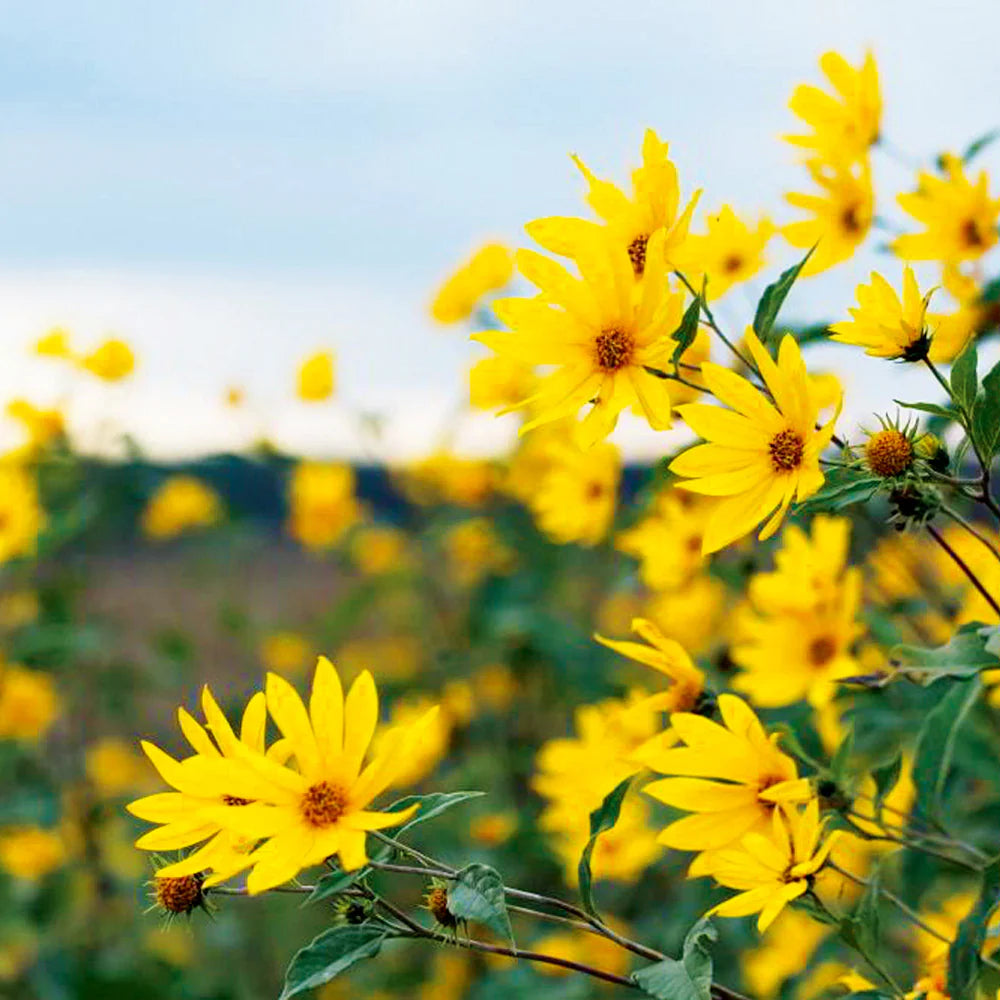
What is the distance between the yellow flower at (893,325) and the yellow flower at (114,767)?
325cm

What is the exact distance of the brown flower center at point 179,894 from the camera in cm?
91

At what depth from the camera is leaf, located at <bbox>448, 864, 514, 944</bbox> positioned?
0.85 meters

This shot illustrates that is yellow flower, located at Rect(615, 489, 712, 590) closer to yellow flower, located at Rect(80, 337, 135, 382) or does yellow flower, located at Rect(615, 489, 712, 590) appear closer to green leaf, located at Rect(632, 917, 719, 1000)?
green leaf, located at Rect(632, 917, 719, 1000)

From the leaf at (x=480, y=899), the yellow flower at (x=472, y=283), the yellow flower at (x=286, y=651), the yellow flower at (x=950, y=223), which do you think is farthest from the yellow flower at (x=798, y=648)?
the yellow flower at (x=286, y=651)

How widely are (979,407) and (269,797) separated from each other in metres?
0.51

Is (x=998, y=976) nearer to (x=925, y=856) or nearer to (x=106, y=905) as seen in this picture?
(x=925, y=856)

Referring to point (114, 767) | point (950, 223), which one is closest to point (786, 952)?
point (950, 223)

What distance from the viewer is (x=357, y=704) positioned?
916 mm

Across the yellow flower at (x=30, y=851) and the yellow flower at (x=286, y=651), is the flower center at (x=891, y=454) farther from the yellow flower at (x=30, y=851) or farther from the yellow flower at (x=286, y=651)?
the yellow flower at (x=286, y=651)

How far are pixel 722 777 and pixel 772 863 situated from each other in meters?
0.07

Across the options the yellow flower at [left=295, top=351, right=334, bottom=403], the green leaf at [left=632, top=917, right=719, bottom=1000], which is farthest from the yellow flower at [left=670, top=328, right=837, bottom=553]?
the yellow flower at [left=295, top=351, right=334, bottom=403]

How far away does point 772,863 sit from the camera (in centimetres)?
97

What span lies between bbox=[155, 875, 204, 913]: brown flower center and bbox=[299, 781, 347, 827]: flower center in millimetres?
91

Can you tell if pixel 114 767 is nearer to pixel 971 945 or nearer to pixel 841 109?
pixel 841 109
